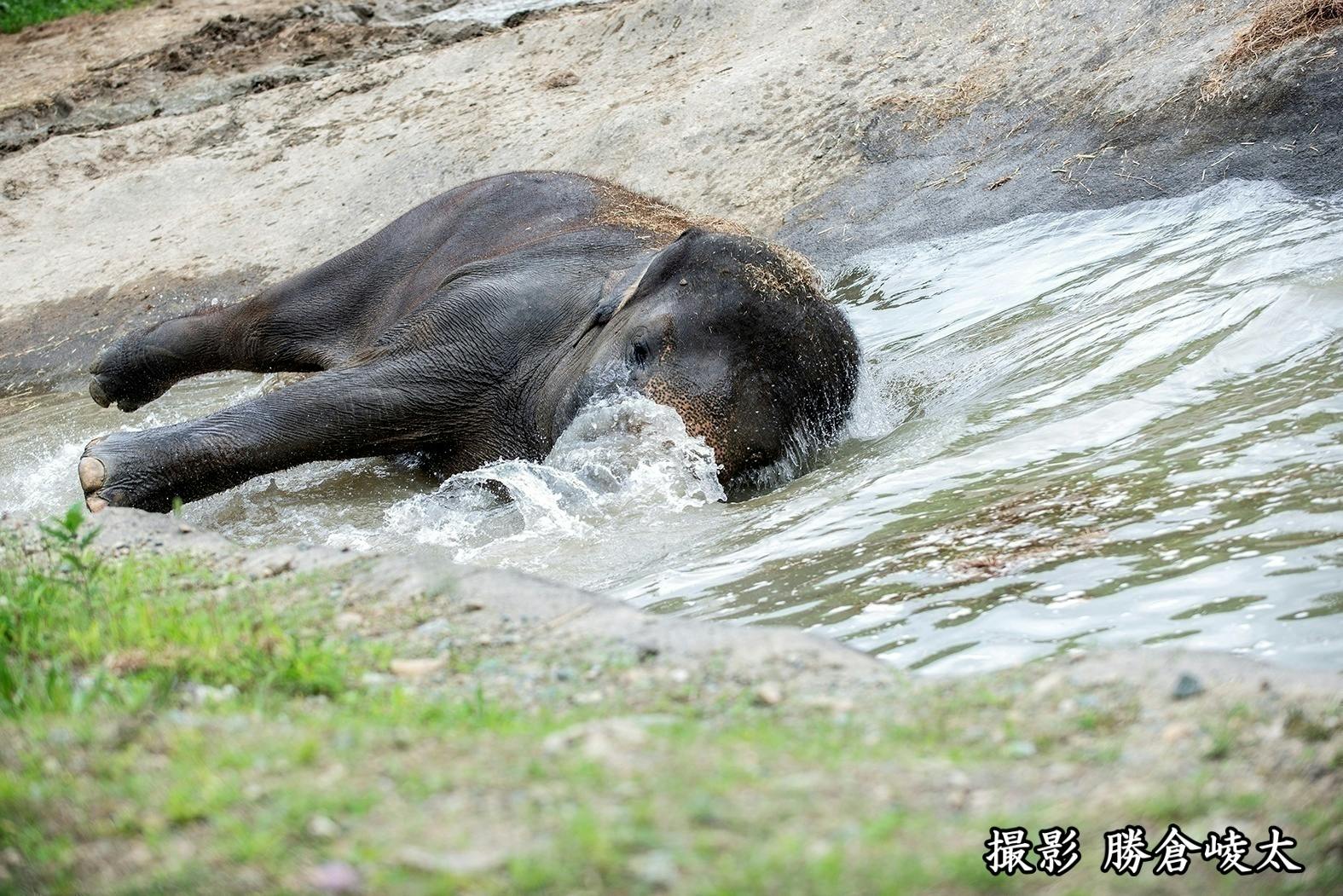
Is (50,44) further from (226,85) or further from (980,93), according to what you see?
(980,93)

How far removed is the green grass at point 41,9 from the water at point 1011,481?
11688mm

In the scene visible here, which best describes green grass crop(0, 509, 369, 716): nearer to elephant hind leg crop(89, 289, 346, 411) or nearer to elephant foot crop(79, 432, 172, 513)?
elephant foot crop(79, 432, 172, 513)

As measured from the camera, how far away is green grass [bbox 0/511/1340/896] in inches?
95.5

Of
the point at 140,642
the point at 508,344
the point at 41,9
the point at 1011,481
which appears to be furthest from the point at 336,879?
the point at 41,9

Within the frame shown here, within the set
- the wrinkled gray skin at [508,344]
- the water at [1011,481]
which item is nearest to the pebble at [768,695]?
the water at [1011,481]

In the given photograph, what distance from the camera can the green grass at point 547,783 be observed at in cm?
243

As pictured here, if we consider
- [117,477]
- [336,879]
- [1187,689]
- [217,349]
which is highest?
[336,879]

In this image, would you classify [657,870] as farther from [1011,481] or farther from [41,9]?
[41,9]

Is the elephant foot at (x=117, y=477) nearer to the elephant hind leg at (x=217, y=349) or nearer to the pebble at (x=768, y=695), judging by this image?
the elephant hind leg at (x=217, y=349)

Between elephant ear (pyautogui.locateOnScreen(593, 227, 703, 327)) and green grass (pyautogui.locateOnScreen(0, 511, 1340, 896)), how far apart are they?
3.40 m

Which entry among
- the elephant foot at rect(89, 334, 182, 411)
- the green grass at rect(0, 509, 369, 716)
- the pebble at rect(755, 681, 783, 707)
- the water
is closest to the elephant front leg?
the water

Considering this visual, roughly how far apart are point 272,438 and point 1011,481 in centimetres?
354

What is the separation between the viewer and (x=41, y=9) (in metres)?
19.5

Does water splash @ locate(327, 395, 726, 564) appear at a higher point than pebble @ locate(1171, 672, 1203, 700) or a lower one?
lower
